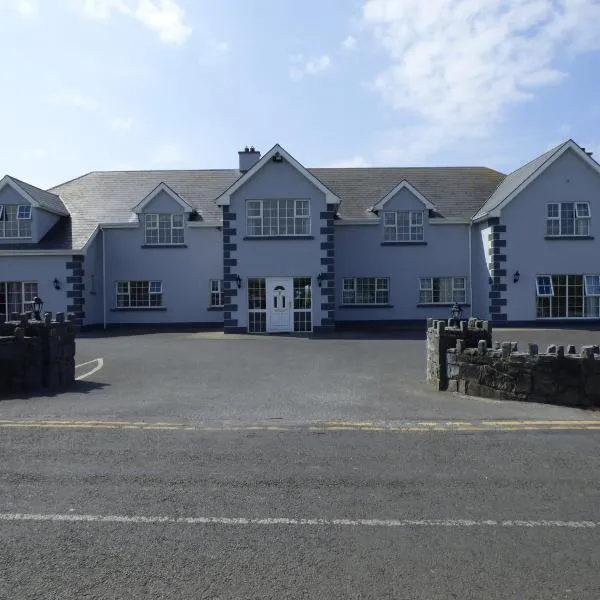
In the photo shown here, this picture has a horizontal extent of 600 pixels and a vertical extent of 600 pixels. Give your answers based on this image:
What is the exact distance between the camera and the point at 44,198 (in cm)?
2953

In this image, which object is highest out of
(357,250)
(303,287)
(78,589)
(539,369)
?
(357,250)

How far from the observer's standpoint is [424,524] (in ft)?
15.9

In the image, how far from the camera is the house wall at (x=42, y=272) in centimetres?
2747

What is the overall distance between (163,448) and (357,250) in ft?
76.5

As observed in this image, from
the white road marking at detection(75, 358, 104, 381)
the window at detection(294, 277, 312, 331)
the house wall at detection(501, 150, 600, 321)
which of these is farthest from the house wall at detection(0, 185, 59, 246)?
the house wall at detection(501, 150, 600, 321)

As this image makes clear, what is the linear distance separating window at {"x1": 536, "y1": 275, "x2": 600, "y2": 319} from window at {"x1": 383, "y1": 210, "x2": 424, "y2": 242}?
603 centimetres

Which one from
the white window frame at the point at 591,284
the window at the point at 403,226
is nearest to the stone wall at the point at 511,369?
the window at the point at 403,226

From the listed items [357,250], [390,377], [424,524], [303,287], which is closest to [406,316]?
[357,250]

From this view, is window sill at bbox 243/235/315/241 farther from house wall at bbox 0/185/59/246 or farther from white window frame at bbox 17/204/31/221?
white window frame at bbox 17/204/31/221

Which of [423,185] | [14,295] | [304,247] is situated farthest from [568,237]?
[14,295]

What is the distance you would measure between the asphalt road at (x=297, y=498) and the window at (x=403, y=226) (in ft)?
63.9

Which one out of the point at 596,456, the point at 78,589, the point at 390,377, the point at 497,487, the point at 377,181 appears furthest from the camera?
the point at 377,181

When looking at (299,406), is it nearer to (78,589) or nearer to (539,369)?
(539,369)

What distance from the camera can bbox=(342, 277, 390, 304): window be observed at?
29844 millimetres
